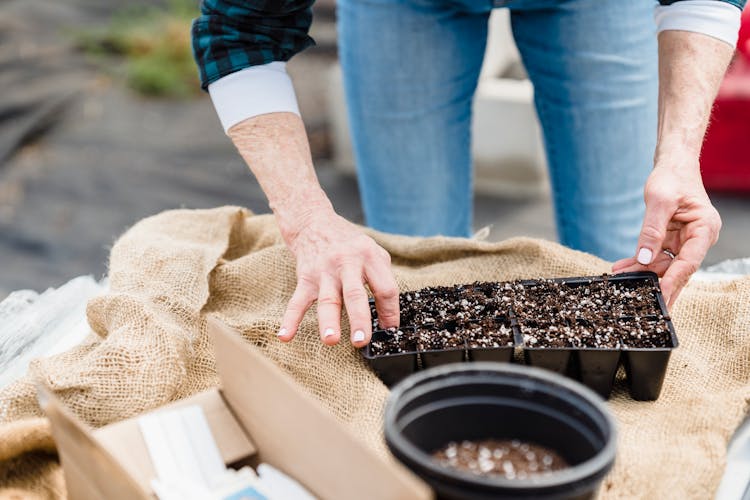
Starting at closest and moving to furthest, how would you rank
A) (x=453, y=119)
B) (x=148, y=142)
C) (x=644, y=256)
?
1. (x=644, y=256)
2. (x=453, y=119)
3. (x=148, y=142)

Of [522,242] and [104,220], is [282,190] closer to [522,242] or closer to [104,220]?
[522,242]

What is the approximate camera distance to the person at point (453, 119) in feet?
3.49

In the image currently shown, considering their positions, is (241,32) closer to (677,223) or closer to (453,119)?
(453,119)

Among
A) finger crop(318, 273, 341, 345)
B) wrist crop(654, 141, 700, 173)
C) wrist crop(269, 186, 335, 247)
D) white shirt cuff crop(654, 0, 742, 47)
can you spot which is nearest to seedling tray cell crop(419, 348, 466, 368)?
finger crop(318, 273, 341, 345)

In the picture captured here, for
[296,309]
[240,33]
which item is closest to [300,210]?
[296,309]

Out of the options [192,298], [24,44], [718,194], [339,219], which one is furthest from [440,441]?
[24,44]

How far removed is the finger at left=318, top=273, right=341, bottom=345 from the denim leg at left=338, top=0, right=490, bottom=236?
592 mm

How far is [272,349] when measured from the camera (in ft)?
3.67

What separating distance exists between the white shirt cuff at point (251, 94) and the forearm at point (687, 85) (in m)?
0.55

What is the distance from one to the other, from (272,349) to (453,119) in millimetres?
665

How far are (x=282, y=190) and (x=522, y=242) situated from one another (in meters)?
0.38

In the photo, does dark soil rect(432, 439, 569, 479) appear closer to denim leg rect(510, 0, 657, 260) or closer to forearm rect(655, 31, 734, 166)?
forearm rect(655, 31, 734, 166)

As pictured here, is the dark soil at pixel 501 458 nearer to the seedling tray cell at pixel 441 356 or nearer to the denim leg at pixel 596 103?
the seedling tray cell at pixel 441 356

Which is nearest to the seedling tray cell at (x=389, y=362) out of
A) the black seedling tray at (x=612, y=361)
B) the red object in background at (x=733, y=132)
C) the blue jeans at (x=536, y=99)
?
the black seedling tray at (x=612, y=361)
